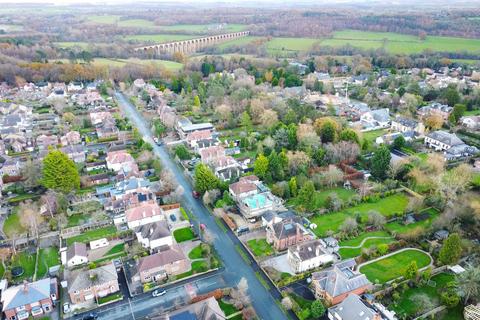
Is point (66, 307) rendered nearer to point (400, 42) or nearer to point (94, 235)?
point (94, 235)

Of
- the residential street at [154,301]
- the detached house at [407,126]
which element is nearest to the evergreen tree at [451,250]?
the residential street at [154,301]

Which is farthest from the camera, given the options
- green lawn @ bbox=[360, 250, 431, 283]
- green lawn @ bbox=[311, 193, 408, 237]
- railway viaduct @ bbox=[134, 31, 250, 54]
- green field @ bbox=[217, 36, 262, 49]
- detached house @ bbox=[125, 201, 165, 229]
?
green field @ bbox=[217, 36, 262, 49]

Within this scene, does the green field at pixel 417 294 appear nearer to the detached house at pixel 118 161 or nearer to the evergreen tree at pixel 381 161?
the evergreen tree at pixel 381 161

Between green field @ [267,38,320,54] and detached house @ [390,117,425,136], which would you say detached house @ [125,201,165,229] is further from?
green field @ [267,38,320,54]

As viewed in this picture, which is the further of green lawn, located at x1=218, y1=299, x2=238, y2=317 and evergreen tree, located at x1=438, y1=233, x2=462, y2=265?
evergreen tree, located at x1=438, y1=233, x2=462, y2=265

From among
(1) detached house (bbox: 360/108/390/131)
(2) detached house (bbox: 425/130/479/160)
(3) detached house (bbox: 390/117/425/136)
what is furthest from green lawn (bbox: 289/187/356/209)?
(1) detached house (bbox: 360/108/390/131)

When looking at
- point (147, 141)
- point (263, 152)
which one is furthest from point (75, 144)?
point (263, 152)
